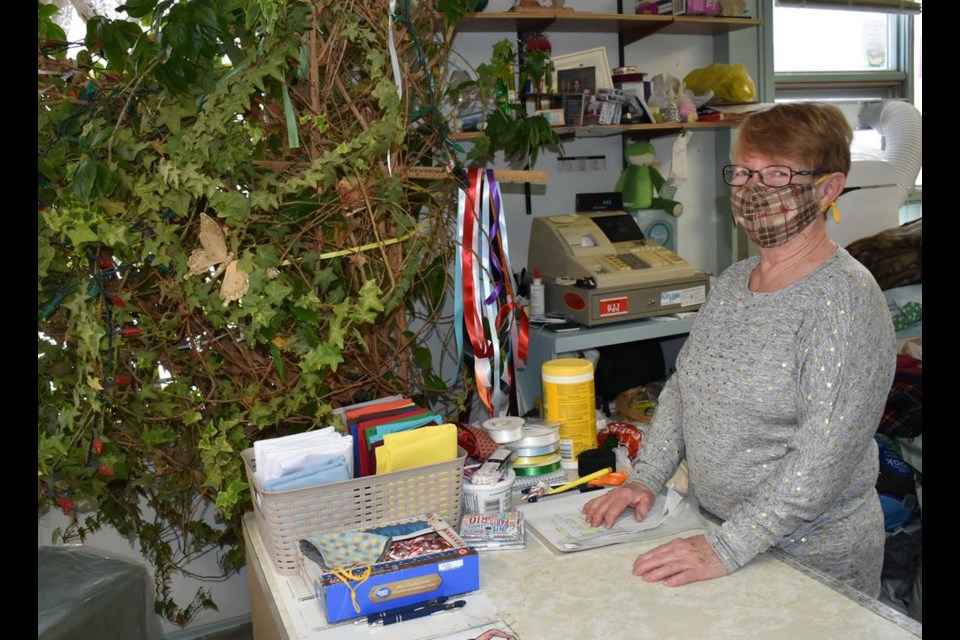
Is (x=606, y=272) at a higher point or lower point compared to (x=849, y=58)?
lower

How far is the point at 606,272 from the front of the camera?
9.01 ft

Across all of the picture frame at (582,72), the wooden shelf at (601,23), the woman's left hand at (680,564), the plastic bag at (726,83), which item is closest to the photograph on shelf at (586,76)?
the picture frame at (582,72)

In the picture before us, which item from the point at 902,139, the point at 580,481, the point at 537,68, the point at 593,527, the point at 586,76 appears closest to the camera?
the point at 593,527

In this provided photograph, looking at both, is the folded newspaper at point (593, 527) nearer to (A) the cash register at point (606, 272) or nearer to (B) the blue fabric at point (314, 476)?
(B) the blue fabric at point (314, 476)

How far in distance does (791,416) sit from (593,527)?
42cm

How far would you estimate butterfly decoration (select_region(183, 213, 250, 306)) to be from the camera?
1733mm

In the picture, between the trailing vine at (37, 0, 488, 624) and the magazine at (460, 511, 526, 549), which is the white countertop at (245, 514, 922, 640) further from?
the trailing vine at (37, 0, 488, 624)

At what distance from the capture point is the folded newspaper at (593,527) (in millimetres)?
1494

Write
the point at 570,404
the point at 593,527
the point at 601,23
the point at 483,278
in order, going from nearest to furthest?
the point at 593,527 < the point at 570,404 < the point at 483,278 < the point at 601,23

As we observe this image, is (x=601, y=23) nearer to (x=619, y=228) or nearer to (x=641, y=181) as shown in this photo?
(x=641, y=181)

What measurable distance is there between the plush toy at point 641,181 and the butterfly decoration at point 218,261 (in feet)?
6.58

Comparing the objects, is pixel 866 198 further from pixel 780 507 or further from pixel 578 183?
pixel 780 507

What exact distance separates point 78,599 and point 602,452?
1231 mm

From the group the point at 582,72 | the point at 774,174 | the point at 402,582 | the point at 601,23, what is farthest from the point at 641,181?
the point at 402,582
